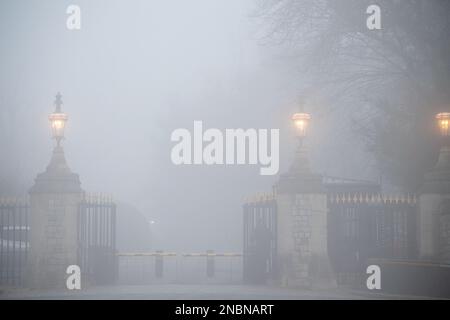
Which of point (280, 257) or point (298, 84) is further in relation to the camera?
point (298, 84)

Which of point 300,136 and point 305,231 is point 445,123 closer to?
point 300,136

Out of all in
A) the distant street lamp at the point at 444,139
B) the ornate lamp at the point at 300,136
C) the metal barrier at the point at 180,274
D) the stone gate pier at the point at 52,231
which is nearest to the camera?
the stone gate pier at the point at 52,231

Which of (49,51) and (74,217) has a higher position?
(49,51)

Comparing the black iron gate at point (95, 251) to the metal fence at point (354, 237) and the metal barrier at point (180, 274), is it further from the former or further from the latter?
the metal fence at point (354, 237)

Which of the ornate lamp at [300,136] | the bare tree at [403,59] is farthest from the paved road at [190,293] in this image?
the bare tree at [403,59]

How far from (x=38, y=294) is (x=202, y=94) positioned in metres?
48.3

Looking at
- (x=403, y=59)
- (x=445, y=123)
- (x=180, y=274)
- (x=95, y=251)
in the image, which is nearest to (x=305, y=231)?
(x=445, y=123)

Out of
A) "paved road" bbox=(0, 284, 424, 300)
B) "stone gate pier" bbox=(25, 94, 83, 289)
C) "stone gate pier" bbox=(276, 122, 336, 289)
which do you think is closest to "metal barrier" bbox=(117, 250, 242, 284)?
"paved road" bbox=(0, 284, 424, 300)

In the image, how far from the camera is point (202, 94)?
239ft

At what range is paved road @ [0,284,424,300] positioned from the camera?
23.9m

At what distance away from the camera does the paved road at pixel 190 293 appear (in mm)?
23859
